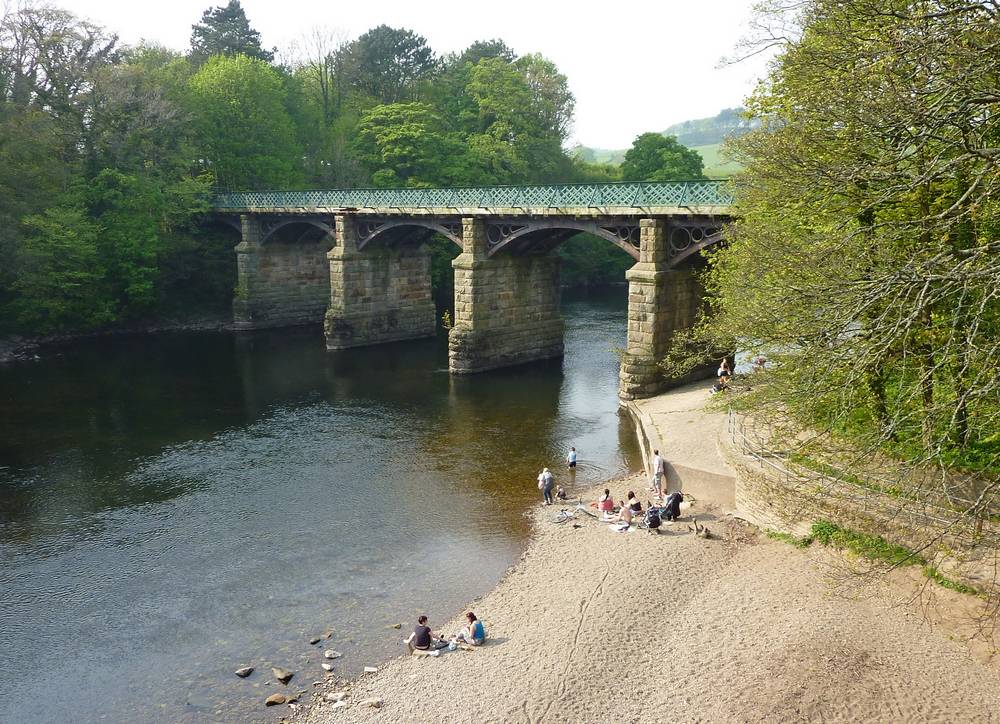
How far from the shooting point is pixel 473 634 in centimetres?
1614

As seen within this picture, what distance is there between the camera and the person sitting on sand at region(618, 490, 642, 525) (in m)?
21.2

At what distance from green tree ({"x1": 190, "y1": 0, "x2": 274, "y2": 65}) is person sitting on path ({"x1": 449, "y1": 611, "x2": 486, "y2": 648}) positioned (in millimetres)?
75382

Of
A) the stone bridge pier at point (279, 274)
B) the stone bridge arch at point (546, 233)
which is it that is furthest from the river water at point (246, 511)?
the stone bridge pier at point (279, 274)

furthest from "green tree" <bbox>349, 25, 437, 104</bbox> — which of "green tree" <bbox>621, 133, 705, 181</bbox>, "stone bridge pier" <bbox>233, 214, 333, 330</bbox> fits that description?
"stone bridge pier" <bbox>233, 214, 333, 330</bbox>

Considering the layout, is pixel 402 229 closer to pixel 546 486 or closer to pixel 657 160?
pixel 546 486

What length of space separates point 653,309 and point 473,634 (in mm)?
19406

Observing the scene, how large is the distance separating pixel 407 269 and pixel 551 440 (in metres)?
23.9

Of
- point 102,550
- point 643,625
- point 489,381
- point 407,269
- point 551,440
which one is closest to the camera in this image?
point 643,625

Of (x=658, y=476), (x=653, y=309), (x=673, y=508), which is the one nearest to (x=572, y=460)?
(x=658, y=476)

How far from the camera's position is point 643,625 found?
16359 millimetres

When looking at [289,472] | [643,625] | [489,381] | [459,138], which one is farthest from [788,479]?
[459,138]

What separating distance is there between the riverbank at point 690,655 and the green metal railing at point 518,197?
1536 cm

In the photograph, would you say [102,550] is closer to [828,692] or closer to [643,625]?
[643,625]

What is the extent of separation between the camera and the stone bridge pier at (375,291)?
48344mm
